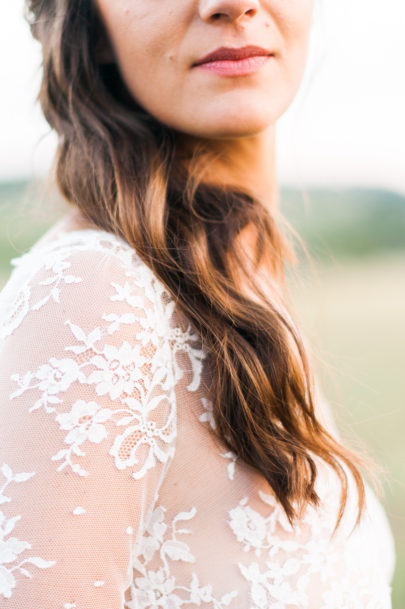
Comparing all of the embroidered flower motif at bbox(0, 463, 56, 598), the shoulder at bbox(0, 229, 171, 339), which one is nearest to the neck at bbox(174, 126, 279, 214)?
the shoulder at bbox(0, 229, 171, 339)

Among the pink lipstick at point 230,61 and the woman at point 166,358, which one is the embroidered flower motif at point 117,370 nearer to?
the woman at point 166,358

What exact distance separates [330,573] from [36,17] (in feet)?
4.92

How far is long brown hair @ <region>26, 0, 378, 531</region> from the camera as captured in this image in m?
1.22

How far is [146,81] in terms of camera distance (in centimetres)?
147

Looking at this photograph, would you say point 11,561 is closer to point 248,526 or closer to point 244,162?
point 248,526

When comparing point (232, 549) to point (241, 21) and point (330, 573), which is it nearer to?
point (330, 573)

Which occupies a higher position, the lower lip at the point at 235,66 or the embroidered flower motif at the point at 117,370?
the lower lip at the point at 235,66

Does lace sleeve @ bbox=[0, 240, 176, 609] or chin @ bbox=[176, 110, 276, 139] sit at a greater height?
chin @ bbox=[176, 110, 276, 139]

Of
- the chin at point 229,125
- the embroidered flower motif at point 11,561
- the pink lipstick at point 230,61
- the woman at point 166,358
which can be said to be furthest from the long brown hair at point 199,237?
the embroidered flower motif at point 11,561

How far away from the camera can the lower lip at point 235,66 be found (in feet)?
4.55

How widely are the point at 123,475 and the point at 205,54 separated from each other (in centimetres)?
90

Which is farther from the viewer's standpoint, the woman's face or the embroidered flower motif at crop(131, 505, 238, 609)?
the woman's face

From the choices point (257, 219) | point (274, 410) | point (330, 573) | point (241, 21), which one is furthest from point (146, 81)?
point (330, 573)

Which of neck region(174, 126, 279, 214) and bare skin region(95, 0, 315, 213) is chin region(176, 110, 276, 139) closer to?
bare skin region(95, 0, 315, 213)
